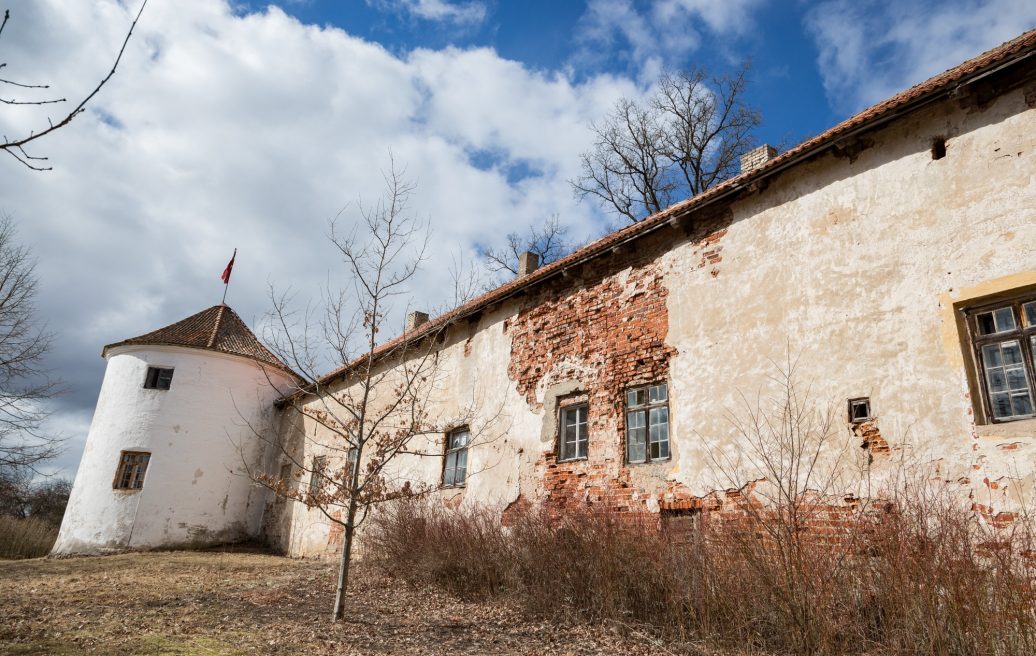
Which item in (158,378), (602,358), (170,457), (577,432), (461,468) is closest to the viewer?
(602,358)

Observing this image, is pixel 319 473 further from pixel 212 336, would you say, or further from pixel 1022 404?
pixel 212 336

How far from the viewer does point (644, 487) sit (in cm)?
953

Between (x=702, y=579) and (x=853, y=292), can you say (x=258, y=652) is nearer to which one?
(x=702, y=579)

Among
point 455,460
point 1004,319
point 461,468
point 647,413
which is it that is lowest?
point 461,468

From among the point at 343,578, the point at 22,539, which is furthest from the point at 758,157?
the point at 22,539

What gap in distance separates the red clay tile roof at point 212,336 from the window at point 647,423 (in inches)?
549

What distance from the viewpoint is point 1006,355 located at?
22.2 feet

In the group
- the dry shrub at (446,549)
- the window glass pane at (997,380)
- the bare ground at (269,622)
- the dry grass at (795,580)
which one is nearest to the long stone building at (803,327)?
the window glass pane at (997,380)

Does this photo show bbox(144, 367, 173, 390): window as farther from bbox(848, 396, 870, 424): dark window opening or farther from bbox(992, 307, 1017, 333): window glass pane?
bbox(992, 307, 1017, 333): window glass pane

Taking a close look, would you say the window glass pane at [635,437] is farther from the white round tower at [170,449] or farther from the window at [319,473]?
the white round tower at [170,449]

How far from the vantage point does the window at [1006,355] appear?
6.54m

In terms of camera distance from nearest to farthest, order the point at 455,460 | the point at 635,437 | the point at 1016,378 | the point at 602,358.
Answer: the point at 1016,378
the point at 635,437
the point at 602,358
the point at 455,460

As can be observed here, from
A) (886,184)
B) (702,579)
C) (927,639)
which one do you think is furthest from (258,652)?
(886,184)

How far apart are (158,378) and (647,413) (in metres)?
17.0
